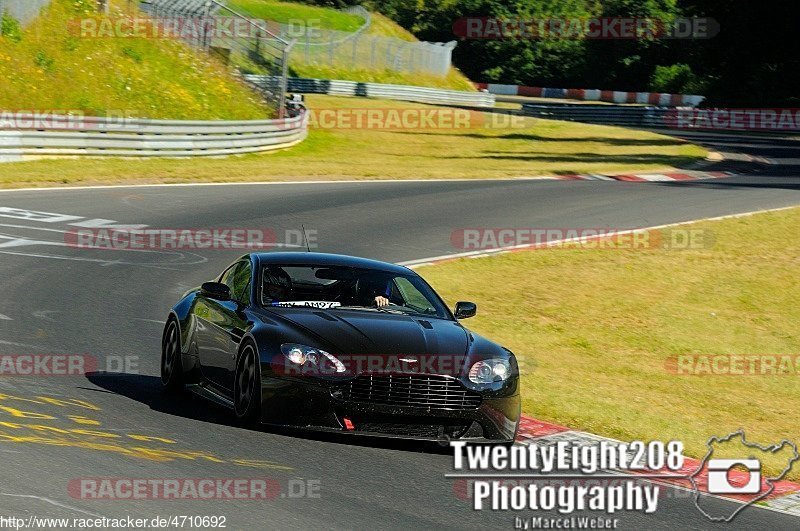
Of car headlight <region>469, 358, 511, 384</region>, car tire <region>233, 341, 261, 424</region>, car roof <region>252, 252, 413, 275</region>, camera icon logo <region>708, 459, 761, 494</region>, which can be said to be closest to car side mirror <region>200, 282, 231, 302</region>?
car roof <region>252, 252, 413, 275</region>

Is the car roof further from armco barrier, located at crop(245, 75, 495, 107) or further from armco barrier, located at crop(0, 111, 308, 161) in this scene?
armco barrier, located at crop(245, 75, 495, 107)

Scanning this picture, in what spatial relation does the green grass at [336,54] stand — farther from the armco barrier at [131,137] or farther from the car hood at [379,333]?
the car hood at [379,333]

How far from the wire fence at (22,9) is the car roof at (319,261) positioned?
2914 cm

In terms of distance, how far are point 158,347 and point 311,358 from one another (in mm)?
4157

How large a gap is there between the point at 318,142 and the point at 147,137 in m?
11.1

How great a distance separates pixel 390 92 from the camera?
72.9 m

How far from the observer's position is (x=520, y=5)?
11056 centimetres

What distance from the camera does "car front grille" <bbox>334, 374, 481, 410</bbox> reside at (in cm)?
895

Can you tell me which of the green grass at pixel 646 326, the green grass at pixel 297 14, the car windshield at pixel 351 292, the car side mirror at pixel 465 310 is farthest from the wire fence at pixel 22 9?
the green grass at pixel 297 14

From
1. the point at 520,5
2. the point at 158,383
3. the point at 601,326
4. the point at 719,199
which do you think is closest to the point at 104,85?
the point at 719,199

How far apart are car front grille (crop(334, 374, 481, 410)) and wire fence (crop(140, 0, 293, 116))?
112 ft

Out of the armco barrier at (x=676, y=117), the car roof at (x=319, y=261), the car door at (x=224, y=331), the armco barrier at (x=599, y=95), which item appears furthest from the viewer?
the armco barrier at (x=599, y=95)

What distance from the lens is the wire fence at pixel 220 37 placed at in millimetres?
44625

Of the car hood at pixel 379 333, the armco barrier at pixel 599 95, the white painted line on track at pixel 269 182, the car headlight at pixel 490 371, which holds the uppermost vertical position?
the car hood at pixel 379 333
